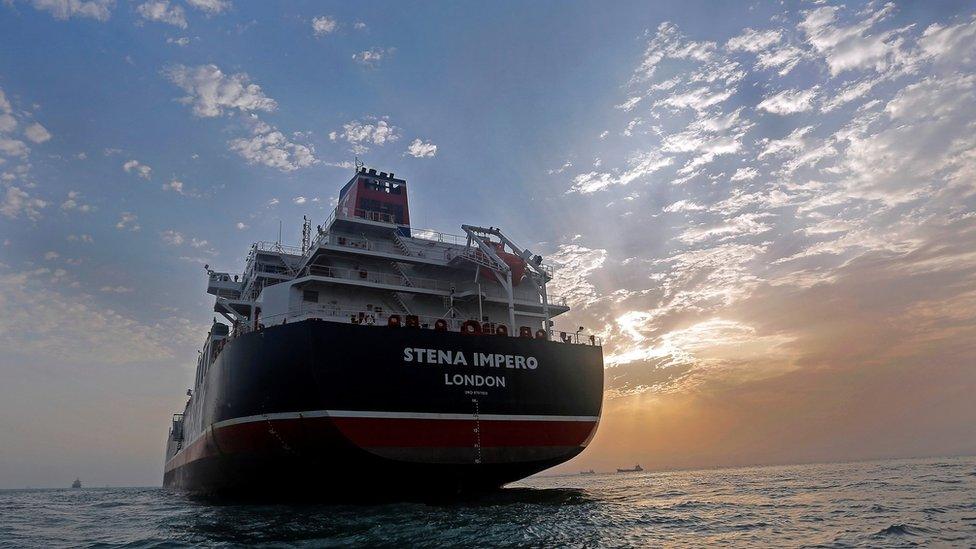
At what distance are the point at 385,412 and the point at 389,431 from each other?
0.54m

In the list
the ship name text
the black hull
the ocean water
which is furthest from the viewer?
the ship name text

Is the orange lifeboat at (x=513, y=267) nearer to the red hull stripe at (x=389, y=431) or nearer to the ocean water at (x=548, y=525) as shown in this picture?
the red hull stripe at (x=389, y=431)

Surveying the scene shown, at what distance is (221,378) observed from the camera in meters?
20.3

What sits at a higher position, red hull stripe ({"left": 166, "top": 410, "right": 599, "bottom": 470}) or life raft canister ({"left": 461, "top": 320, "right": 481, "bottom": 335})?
life raft canister ({"left": 461, "top": 320, "right": 481, "bottom": 335})

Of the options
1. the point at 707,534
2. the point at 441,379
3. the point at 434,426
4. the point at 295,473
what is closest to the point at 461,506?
the point at 434,426

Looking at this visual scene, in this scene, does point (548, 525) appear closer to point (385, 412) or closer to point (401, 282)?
point (385, 412)

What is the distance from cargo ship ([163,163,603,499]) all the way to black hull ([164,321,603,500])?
0.04 meters

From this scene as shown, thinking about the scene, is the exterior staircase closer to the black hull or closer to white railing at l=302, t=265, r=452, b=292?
white railing at l=302, t=265, r=452, b=292

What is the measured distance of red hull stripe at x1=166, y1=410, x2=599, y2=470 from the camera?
53.2 ft

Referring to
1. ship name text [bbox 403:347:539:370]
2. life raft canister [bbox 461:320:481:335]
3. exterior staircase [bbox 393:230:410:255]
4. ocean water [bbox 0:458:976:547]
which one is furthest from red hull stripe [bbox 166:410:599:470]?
exterior staircase [bbox 393:230:410:255]

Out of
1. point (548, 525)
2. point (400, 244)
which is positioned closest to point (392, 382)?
point (548, 525)

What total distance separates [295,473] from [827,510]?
14691 mm

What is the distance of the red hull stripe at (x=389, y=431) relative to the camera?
1622cm

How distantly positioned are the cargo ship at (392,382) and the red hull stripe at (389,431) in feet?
0.12
